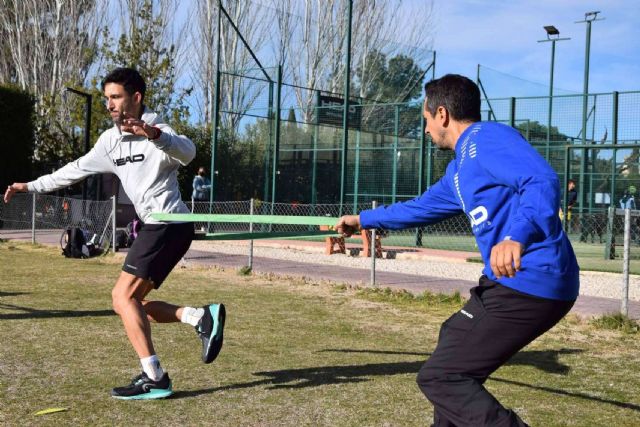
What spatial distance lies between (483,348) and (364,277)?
948 cm

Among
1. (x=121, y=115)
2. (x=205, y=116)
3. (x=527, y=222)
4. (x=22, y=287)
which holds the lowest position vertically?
(x=22, y=287)

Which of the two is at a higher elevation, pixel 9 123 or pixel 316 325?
pixel 9 123

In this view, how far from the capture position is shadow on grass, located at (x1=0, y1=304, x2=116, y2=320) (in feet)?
27.2

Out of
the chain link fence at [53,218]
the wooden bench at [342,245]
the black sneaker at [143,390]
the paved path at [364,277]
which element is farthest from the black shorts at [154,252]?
the wooden bench at [342,245]

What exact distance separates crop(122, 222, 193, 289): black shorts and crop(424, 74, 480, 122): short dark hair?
2264mm

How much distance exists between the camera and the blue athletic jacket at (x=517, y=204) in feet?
10.0

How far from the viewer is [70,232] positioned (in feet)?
51.3

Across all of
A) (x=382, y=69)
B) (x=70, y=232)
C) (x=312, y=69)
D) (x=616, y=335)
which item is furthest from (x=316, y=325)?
(x=312, y=69)

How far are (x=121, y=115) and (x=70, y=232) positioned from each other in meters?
11.1

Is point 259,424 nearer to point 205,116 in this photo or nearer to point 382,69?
point 382,69

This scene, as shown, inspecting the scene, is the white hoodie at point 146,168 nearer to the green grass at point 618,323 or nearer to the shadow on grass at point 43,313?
the shadow on grass at point 43,313

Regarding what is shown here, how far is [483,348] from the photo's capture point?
11.0ft

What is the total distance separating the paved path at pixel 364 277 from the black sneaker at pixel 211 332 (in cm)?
532

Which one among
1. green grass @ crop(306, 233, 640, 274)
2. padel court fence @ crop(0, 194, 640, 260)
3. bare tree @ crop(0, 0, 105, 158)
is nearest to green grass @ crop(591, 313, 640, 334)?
green grass @ crop(306, 233, 640, 274)
